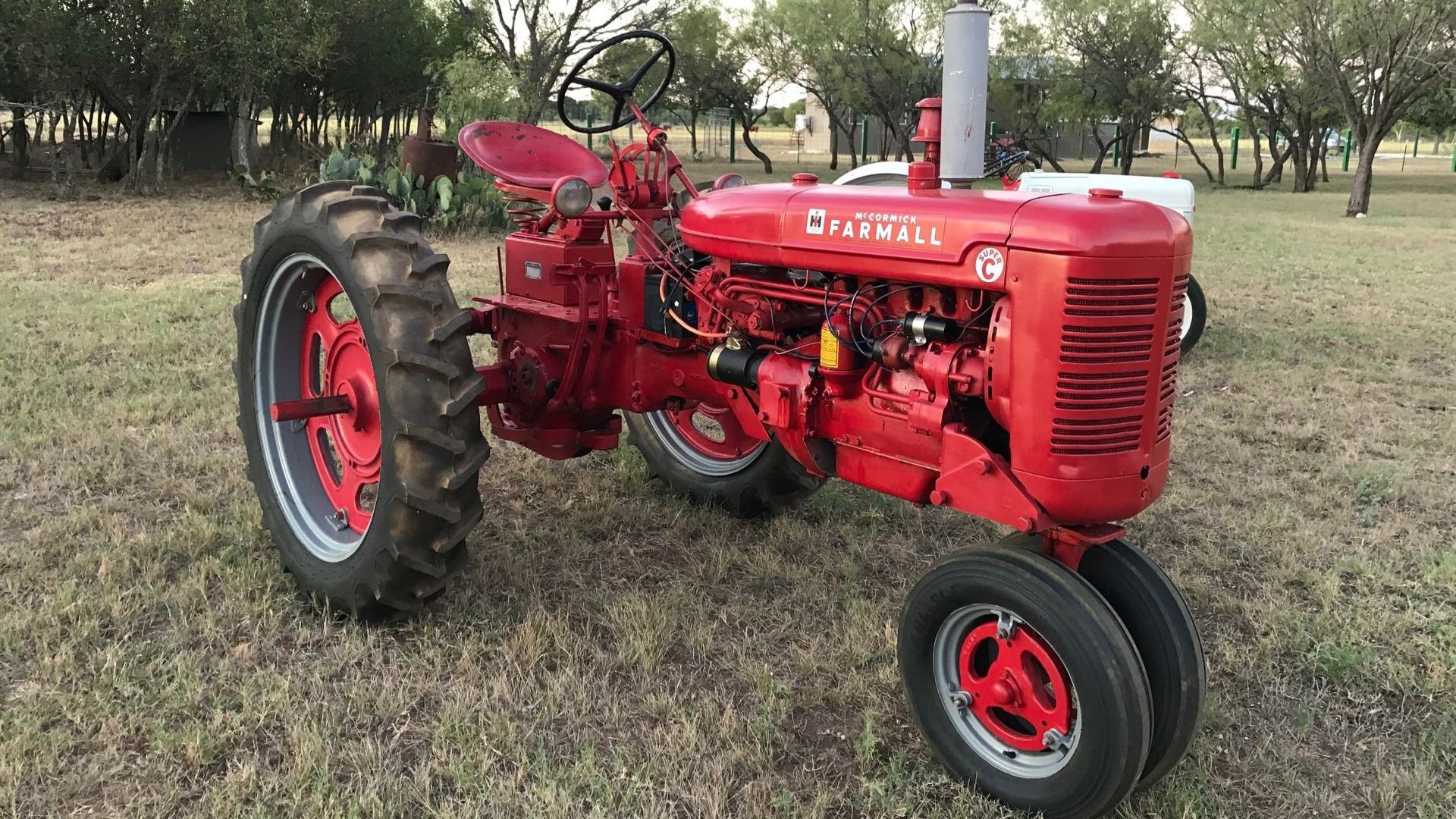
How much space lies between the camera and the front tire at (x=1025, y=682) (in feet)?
7.07

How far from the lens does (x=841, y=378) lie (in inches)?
107

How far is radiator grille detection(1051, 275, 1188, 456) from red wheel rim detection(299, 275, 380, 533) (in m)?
2.04

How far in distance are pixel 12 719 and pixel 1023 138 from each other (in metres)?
31.3

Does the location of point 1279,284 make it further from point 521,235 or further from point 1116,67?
point 1116,67

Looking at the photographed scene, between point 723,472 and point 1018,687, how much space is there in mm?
1950

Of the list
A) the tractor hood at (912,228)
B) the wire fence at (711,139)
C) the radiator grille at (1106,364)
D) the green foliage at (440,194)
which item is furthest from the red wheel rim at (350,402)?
the wire fence at (711,139)

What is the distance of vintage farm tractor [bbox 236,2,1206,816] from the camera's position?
2232mm

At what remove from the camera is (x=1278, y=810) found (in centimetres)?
242

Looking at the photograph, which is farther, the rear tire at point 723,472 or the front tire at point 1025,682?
the rear tire at point 723,472

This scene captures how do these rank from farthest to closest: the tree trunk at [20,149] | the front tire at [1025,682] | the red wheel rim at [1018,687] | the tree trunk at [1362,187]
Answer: the tree trunk at [1362,187] → the tree trunk at [20,149] → the red wheel rim at [1018,687] → the front tire at [1025,682]

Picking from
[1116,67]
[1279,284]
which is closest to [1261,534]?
[1279,284]

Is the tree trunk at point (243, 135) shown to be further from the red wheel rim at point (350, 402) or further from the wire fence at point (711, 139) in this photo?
the red wheel rim at point (350, 402)

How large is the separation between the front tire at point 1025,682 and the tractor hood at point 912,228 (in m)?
0.68

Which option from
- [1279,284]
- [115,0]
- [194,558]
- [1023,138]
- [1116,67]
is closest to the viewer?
[194,558]
